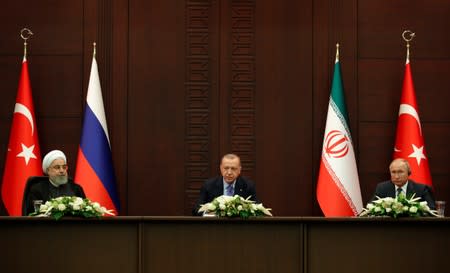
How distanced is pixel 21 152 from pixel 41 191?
4.56ft

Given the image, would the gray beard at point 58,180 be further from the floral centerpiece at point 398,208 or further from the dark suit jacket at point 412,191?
the dark suit jacket at point 412,191

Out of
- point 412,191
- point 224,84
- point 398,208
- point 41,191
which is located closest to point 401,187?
point 412,191

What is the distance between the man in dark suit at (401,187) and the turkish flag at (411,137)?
2.78 feet

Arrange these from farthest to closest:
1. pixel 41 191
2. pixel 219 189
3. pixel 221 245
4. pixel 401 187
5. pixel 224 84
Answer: pixel 224 84, pixel 219 189, pixel 401 187, pixel 41 191, pixel 221 245

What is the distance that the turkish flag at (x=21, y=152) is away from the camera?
7.77 metres

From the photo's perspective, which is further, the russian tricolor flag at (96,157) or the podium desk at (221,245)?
the russian tricolor flag at (96,157)

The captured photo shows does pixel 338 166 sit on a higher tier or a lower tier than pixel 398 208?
higher

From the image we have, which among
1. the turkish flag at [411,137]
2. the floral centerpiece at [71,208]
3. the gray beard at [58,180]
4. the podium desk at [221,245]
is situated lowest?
the podium desk at [221,245]

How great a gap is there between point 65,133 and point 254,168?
1.80 meters

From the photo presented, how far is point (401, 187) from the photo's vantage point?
6953mm

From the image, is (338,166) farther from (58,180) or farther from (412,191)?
(58,180)

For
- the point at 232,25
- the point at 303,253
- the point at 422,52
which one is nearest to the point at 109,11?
the point at 232,25

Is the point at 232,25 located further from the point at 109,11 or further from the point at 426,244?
the point at 426,244

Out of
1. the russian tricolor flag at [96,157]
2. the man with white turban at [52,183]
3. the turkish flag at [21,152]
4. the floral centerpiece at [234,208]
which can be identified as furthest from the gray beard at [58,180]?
the floral centerpiece at [234,208]
